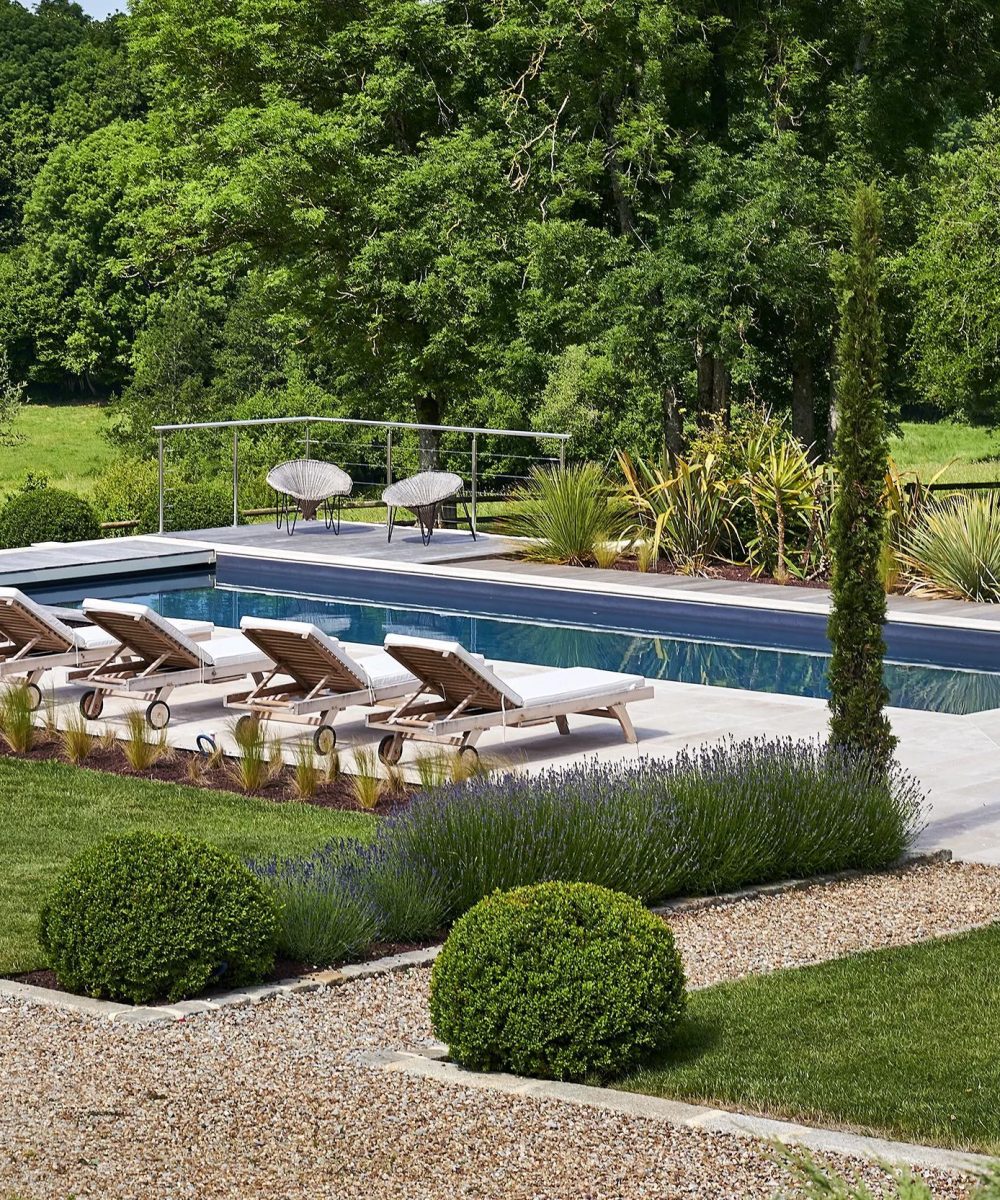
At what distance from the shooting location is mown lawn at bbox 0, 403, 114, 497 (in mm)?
37406

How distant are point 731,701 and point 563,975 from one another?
6.58m

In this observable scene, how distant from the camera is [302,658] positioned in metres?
10.1

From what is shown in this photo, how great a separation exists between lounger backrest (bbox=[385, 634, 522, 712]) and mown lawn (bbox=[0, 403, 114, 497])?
24.2 m

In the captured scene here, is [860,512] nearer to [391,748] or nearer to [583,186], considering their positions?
[391,748]

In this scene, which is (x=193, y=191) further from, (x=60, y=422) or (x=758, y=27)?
(x=60, y=422)

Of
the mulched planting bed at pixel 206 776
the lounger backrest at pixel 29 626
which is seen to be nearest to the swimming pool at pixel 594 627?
the lounger backrest at pixel 29 626

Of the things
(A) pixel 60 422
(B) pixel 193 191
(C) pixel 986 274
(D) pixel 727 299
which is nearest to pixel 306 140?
(B) pixel 193 191

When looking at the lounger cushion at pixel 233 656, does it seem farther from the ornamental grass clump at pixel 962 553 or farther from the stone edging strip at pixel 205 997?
the ornamental grass clump at pixel 962 553

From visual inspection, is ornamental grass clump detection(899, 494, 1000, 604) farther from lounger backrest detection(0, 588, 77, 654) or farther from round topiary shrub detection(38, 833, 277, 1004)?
round topiary shrub detection(38, 833, 277, 1004)

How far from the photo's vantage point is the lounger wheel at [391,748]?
944 centimetres

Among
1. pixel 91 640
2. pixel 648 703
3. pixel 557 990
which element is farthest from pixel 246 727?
pixel 557 990

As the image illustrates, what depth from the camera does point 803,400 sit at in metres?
23.7

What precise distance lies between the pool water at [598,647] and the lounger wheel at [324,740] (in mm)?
4239

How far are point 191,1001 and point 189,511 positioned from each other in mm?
15747
